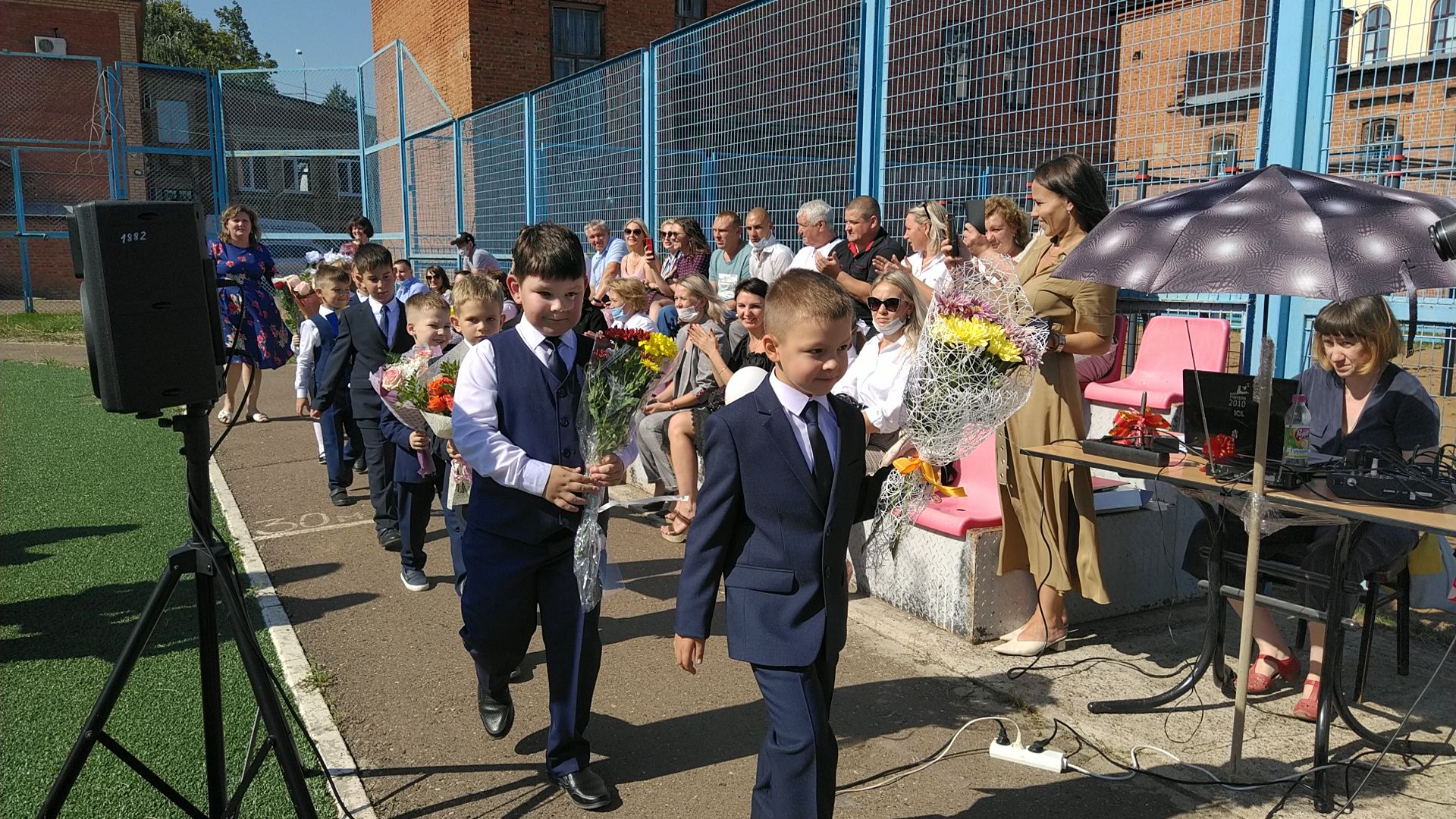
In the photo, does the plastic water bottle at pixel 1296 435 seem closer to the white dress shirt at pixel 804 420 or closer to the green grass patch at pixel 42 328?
the white dress shirt at pixel 804 420

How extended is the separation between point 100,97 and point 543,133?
53.3 feet

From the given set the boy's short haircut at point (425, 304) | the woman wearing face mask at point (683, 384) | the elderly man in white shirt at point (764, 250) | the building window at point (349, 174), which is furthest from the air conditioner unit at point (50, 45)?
the boy's short haircut at point (425, 304)

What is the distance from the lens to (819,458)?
2992mm

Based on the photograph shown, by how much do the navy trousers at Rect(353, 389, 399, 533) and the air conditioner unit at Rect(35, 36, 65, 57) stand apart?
2774 centimetres

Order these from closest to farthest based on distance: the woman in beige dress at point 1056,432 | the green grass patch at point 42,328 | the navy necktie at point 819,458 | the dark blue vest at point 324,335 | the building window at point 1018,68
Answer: the navy necktie at point 819,458 < the woman in beige dress at point 1056,432 < the building window at point 1018,68 < the dark blue vest at point 324,335 < the green grass patch at point 42,328

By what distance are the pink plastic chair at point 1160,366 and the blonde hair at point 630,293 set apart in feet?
10.8

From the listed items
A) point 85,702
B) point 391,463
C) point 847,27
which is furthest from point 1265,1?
point 85,702

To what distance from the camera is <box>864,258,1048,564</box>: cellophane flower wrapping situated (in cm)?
366

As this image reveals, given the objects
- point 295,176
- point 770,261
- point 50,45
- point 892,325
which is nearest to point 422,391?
point 892,325

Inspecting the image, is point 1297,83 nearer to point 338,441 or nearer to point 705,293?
point 705,293

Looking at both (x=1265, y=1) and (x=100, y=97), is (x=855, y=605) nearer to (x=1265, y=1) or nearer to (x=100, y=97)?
(x=1265, y=1)

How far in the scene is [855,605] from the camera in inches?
225

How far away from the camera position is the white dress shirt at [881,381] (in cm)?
519

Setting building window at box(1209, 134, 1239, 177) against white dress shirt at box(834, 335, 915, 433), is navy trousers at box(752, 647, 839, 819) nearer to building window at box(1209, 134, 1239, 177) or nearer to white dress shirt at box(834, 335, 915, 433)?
white dress shirt at box(834, 335, 915, 433)
